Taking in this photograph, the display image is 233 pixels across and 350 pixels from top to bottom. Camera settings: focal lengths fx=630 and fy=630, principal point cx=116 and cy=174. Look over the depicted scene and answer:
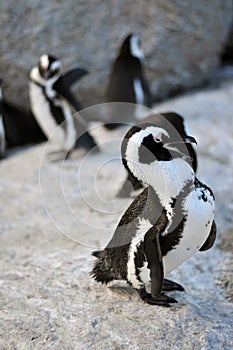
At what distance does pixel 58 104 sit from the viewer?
3852mm

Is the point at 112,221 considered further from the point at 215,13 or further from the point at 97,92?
the point at 215,13

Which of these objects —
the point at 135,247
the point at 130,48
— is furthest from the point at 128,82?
the point at 135,247

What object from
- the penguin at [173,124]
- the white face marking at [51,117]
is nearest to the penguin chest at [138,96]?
the white face marking at [51,117]

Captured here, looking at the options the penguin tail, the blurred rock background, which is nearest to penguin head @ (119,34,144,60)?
the blurred rock background

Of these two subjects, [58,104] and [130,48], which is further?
[130,48]

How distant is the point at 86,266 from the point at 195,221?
27.6 inches

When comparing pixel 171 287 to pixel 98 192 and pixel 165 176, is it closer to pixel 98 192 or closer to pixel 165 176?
pixel 165 176

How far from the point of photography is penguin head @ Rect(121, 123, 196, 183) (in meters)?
1.84

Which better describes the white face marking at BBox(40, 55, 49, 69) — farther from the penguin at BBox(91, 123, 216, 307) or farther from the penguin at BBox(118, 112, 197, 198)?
the penguin at BBox(91, 123, 216, 307)

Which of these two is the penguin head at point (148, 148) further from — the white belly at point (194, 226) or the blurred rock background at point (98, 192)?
the blurred rock background at point (98, 192)

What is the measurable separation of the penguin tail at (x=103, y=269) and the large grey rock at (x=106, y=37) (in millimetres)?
2586

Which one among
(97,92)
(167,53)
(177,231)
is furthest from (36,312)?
(167,53)

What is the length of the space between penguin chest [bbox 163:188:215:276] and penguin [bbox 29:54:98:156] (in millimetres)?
2066

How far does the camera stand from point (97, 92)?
16.0 feet
